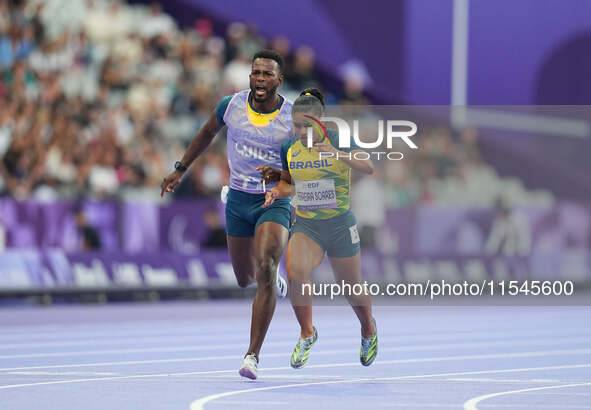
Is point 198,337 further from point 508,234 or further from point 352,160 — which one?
point 508,234

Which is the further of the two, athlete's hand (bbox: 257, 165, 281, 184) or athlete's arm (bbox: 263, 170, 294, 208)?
athlete's hand (bbox: 257, 165, 281, 184)

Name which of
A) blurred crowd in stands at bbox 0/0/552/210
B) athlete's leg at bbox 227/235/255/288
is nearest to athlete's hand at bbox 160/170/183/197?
athlete's leg at bbox 227/235/255/288

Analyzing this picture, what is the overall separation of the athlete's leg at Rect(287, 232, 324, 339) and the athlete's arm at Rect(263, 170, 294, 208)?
461 mm

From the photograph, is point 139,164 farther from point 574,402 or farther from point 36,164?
point 574,402

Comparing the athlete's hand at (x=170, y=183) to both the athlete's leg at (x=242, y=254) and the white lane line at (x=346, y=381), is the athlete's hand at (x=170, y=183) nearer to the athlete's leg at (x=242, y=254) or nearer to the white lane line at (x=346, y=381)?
the athlete's leg at (x=242, y=254)

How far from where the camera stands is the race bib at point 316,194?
9.98 meters

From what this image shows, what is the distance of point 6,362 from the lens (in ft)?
36.1

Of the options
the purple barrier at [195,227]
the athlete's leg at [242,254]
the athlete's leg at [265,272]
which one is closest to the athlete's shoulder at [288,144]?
the athlete's leg at [265,272]

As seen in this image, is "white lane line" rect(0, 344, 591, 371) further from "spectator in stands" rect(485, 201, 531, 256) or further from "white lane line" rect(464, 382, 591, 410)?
"spectator in stands" rect(485, 201, 531, 256)

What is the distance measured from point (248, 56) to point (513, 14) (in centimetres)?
853

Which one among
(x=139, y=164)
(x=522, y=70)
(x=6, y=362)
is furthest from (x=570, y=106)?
(x=6, y=362)

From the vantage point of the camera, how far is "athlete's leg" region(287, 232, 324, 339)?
32.9ft

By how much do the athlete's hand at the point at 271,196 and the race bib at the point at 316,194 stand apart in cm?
32

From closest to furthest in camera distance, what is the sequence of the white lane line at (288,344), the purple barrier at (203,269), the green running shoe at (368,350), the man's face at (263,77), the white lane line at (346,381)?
the white lane line at (346,381) → the man's face at (263,77) → the green running shoe at (368,350) → the white lane line at (288,344) → the purple barrier at (203,269)
